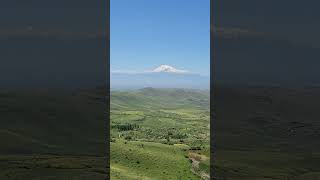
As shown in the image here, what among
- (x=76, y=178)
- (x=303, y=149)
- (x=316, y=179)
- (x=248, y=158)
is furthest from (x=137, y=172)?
(x=303, y=149)

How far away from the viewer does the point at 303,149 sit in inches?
6732

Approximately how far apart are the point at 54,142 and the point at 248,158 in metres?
78.0

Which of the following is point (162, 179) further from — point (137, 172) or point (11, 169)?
point (11, 169)

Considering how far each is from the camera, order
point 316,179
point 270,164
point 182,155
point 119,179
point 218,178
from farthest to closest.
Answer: point 270,164, point 182,155, point 218,178, point 316,179, point 119,179

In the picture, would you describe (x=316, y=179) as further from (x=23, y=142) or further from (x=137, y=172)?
(x=23, y=142)

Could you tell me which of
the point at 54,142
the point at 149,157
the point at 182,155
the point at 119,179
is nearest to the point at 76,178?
the point at 119,179

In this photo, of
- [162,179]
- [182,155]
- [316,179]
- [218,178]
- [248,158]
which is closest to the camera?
[162,179]

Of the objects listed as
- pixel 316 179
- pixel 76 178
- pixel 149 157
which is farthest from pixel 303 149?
pixel 76 178

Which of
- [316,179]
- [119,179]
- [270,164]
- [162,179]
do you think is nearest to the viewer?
[119,179]

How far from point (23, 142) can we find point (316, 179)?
101706mm

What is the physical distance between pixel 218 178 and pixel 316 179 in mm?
28464

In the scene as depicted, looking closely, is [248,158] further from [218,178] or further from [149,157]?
[149,157]

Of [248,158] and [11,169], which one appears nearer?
[11,169]

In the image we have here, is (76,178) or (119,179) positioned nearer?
(119,179)
